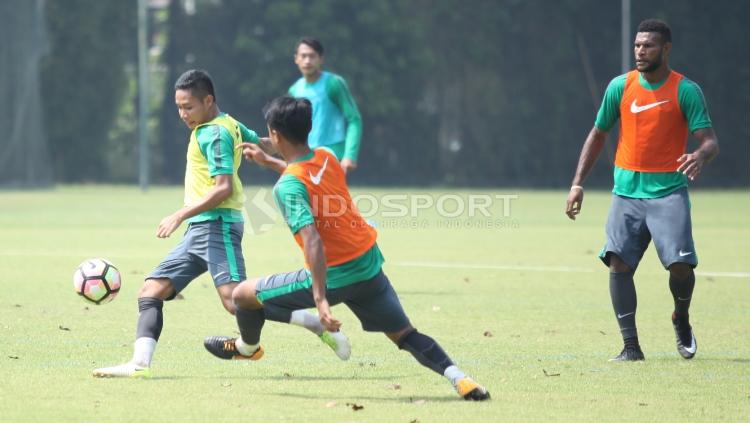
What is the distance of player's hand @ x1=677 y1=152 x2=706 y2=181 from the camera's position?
8.02m

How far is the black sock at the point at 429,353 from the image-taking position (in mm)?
6832

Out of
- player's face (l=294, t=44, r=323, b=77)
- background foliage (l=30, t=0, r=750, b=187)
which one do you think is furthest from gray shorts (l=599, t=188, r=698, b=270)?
background foliage (l=30, t=0, r=750, b=187)

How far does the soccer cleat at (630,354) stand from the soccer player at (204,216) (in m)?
2.42

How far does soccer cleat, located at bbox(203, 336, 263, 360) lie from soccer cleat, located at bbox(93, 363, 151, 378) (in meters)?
0.43

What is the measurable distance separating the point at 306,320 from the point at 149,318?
39.3 inches

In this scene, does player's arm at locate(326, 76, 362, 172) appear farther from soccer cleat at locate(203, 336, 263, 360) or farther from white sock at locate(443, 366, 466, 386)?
white sock at locate(443, 366, 466, 386)

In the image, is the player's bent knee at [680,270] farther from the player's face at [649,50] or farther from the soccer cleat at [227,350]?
the soccer cleat at [227,350]

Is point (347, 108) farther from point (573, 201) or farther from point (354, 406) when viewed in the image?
point (354, 406)

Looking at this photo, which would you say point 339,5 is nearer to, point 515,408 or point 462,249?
point 462,249

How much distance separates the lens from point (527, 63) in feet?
135

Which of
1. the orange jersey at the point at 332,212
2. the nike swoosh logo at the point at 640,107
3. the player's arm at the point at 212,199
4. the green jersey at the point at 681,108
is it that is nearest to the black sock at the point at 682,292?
the green jersey at the point at 681,108

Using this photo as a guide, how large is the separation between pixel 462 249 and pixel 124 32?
87.9 ft

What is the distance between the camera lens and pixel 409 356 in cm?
845

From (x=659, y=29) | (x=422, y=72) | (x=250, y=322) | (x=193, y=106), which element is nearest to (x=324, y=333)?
(x=250, y=322)
